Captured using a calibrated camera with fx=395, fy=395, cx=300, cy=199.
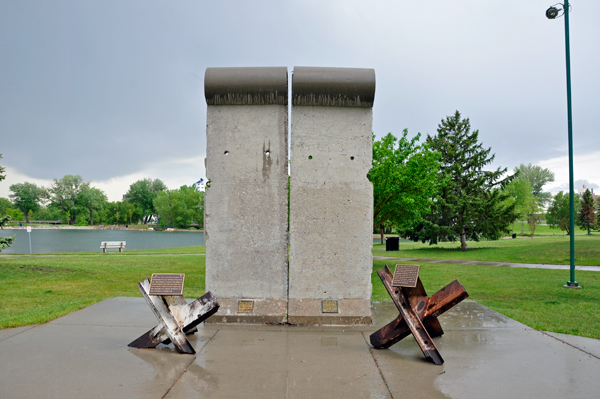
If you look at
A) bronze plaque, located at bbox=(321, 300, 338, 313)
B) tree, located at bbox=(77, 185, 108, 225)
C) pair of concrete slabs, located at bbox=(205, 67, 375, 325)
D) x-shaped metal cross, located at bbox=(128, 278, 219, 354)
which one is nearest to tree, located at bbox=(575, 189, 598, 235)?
pair of concrete slabs, located at bbox=(205, 67, 375, 325)

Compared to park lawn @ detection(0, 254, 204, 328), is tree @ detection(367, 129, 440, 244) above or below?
above

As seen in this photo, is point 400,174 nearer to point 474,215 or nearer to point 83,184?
point 474,215

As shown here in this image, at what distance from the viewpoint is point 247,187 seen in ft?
21.9

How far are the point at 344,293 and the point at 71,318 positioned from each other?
14.8ft

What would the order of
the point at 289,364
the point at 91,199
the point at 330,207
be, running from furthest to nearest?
the point at 91,199 → the point at 330,207 → the point at 289,364

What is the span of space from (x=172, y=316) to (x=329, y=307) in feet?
8.36

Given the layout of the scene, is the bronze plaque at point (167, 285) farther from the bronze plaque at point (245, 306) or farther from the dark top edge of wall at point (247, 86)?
the dark top edge of wall at point (247, 86)

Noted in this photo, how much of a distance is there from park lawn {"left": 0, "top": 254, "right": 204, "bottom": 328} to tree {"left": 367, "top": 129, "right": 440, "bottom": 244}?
816 centimetres

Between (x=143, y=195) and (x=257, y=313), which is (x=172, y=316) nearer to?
(x=257, y=313)

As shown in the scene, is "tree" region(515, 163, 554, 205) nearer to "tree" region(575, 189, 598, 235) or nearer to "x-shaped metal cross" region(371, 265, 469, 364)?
"tree" region(575, 189, 598, 235)

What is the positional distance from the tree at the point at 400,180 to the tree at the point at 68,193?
109760mm

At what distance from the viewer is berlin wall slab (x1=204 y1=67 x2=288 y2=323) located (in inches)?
259

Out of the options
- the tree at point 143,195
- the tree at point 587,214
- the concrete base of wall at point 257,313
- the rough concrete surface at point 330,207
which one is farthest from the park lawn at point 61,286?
the tree at point 143,195

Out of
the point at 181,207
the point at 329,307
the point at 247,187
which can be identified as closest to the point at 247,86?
the point at 247,187
